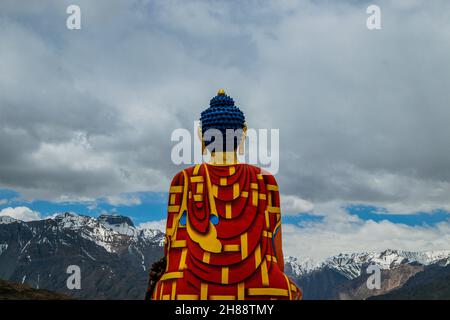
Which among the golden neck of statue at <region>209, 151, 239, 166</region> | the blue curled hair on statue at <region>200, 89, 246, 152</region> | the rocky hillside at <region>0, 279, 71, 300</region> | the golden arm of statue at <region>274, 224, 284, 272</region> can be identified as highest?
the rocky hillside at <region>0, 279, 71, 300</region>

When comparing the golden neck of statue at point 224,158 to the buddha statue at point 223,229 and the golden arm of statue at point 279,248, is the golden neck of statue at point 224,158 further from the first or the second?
the golden arm of statue at point 279,248

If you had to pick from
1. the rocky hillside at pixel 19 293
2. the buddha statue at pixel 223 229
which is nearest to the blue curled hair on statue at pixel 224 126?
the buddha statue at pixel 223 229

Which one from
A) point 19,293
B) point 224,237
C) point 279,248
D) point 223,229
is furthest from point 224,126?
point 19,293

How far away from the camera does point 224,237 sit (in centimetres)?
1731

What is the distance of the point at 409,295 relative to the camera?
190 m

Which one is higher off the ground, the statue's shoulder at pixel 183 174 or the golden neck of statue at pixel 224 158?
the golden neck of statue at pixel 224 158

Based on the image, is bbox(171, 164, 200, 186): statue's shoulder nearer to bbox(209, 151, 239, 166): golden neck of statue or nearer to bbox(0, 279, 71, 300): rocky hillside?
bbox(209, 151, 239, 166): golden neck of statue

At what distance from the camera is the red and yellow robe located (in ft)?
54.7

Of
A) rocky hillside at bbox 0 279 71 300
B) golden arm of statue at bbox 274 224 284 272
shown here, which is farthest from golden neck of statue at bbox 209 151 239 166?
rocky hillside at bbox 0 279 71 300

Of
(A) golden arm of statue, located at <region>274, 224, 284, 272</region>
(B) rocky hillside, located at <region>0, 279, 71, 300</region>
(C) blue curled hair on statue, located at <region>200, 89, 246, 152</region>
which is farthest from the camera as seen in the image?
(B) rocky hillside, located at <region>0, 279, 71, 300</region>

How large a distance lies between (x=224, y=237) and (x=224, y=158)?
9.15 ft

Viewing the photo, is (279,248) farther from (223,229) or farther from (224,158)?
(224,158)

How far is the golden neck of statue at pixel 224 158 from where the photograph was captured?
61.9 feet
